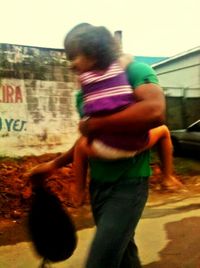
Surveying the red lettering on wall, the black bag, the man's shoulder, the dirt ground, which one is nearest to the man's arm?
the man's shoulder

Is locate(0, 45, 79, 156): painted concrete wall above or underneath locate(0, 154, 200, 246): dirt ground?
above

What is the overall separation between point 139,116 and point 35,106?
762 centimetres

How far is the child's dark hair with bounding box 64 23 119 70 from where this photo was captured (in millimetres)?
2059

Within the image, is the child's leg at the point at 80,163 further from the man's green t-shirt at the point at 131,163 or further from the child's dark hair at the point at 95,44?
the child's dark hair at the point at 95,44

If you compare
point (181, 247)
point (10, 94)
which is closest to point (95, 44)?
point (181, 247)

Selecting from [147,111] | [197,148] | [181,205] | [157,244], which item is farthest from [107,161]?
[197,148]

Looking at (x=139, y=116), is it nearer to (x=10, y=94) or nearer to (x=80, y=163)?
(x=80, y=163)

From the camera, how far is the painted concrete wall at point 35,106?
9109 mm

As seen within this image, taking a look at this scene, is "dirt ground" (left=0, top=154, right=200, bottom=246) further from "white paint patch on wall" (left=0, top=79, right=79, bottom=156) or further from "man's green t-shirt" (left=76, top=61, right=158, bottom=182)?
"man's green t-shirt" (left=76, top=61, right=158, bottom=182)

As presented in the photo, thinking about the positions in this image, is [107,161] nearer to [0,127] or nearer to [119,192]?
[119,192]

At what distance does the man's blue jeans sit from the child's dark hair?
1.95 ft

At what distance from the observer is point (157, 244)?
15.7ft

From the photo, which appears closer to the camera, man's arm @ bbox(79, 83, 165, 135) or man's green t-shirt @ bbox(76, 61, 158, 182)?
man's arm @ bbox(79, 83, 165, 135)

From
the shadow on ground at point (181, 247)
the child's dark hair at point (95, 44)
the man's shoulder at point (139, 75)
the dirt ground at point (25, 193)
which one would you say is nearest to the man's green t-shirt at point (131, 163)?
the man's shoulder at point (139, 75)
